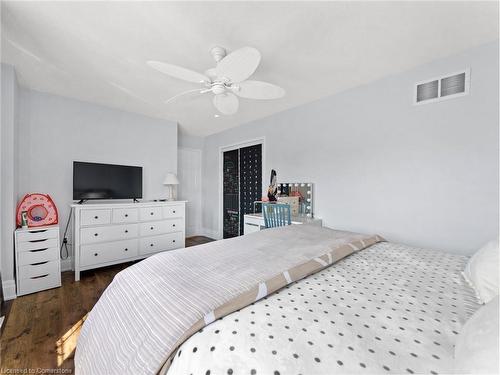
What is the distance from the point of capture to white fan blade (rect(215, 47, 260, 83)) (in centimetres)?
138

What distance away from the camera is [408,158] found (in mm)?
2191

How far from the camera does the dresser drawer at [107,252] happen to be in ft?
8.95

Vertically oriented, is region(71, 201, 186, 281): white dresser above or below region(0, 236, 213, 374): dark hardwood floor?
above

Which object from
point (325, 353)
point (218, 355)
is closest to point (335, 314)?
point (325, 353)

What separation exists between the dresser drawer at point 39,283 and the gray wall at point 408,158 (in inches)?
127

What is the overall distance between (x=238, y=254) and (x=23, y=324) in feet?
6.71

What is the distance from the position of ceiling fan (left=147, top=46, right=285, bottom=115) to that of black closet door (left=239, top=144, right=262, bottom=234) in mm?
1802

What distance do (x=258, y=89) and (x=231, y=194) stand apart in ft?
9.42

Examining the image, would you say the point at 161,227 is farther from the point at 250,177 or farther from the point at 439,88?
the point at 439,88

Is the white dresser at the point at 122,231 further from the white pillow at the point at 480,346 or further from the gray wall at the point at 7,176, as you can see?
the white pillow at the point at 480,346

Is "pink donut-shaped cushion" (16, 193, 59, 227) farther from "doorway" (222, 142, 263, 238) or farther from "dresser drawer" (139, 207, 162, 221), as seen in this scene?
"doorway" (222, 142, 263, 238)

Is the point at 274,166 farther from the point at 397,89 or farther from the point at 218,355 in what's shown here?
the point at 218,355

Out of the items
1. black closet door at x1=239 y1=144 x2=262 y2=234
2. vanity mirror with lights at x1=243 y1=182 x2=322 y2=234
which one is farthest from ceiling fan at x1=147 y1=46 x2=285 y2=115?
black closet door at x1=239 y1=144 x2=262 y2=234

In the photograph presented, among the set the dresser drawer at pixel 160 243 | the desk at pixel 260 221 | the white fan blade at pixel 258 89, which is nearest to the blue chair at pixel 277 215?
the desk at pixel 260 221
